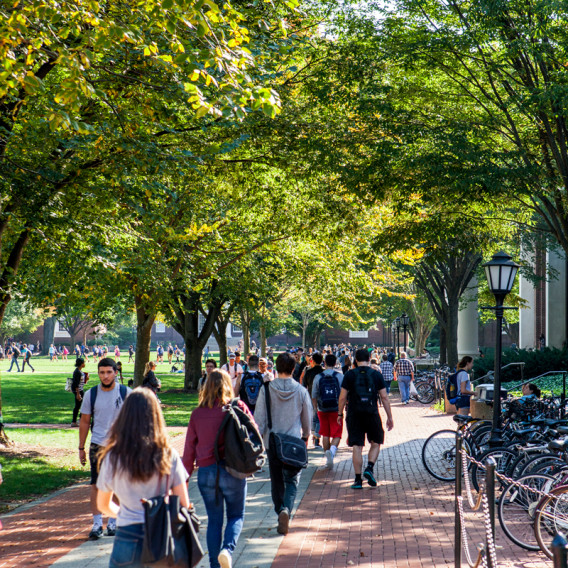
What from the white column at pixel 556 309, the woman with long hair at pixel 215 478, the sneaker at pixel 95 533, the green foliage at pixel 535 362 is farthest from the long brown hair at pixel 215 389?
the white column at pixel 556 309

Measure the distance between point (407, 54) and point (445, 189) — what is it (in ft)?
7.64

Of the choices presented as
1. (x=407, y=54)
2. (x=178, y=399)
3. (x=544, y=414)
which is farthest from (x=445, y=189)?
(x=178, y=399)

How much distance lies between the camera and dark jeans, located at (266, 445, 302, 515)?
7.13 m

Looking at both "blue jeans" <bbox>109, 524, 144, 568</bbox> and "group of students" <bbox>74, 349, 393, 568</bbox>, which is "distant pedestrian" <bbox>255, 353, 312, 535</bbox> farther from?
"blue jeans" <bbox>109, 524, 144, 568</bbox>

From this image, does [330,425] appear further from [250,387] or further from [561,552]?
[561,552]

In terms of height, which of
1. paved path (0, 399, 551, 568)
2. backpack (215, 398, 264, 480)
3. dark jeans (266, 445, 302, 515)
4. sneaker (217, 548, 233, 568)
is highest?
backpack (215, 398, 264, 480)

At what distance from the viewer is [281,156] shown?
13.4m

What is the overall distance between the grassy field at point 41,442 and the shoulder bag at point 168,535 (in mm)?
6009

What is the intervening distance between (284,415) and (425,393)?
1951 cm

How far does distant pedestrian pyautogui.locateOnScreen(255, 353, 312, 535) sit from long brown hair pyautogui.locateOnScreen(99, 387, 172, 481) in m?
3.54

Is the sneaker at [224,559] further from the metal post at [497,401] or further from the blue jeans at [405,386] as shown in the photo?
the blue jeans at [405,386]

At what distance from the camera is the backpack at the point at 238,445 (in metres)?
5.47

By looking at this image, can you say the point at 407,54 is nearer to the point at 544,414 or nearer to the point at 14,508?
the point at 544,414

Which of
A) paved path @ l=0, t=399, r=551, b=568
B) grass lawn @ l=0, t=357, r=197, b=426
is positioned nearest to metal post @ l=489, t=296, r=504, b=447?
paved path @ l=0, t=399, r=551, b=568
